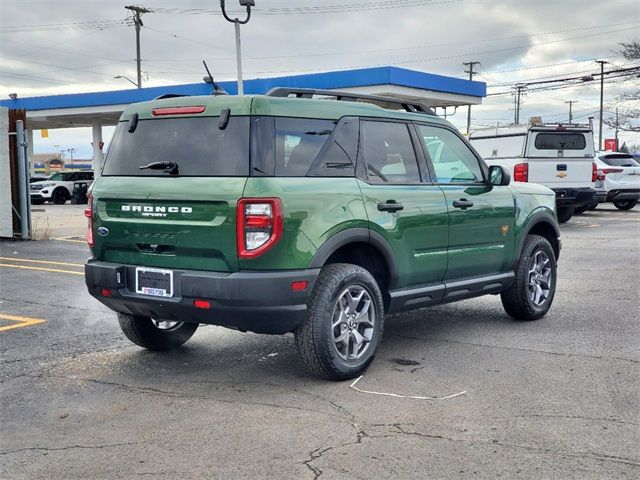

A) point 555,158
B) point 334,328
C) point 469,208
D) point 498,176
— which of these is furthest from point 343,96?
point 555,158

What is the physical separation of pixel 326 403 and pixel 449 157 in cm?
275

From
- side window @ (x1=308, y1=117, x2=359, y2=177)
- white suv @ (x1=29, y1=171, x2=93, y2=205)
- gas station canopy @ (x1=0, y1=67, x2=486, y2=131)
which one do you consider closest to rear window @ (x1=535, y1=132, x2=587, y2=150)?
gas station canopy @ (x1=0, y1=67, x2=486, y2=131)

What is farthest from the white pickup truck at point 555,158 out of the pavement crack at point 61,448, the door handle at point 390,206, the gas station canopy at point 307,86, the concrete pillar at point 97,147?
the concrete pillar at point 97,147

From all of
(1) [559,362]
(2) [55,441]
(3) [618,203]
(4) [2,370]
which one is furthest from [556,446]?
(3) [618,203]

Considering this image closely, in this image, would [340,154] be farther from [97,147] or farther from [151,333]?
[97,147]

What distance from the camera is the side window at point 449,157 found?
622cm

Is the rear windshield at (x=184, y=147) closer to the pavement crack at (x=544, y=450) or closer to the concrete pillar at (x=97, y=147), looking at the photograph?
the pavement crack at (x=544, y=450)

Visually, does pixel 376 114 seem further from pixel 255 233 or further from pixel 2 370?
pixel 2 370

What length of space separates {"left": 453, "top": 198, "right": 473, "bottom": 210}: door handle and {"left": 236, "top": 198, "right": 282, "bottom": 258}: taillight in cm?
199

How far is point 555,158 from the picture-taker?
16469 mm

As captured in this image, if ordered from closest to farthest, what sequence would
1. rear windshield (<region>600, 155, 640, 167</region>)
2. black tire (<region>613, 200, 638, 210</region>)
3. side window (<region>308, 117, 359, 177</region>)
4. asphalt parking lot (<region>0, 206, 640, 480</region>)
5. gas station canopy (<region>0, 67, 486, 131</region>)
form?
asphalt parking lot (<region>0, 206, 640, 480</region>) → side window (<region>308, 117, 359, 177</region>) → rear windshield (<region>600, 155, 640, 167</region>) → black tire (<region>613, 200, 638, 210</region>) → gas station canopy (<region>0, 67, 486, 131</region>)

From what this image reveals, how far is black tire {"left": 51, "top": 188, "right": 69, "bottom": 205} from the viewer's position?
109 feet

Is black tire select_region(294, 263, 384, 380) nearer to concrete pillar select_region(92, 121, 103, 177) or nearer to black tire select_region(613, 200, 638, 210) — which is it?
black tire select_region(613, 200, 638, 210)

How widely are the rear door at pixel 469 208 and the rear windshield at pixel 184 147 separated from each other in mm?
1877
